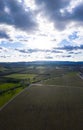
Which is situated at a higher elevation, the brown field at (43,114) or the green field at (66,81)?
the green field at (66,81)

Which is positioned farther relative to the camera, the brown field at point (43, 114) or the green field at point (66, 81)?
the green field at point (66, 81)

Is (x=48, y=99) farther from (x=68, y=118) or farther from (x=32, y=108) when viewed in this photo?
(x=68, y=118)

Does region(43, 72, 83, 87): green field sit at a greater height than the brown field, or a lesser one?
greater

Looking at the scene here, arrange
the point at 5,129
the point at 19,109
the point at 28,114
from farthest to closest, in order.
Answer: the point at 19,109
the point at 28,114
the point at 5,129

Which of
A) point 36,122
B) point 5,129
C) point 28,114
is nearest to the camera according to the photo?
point 5,129

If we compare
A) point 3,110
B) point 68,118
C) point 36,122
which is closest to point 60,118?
point 68,118

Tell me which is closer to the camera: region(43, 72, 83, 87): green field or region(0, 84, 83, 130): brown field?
region(0, 84, 83, 130): brown field

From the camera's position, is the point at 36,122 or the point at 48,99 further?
the point at 48,99
